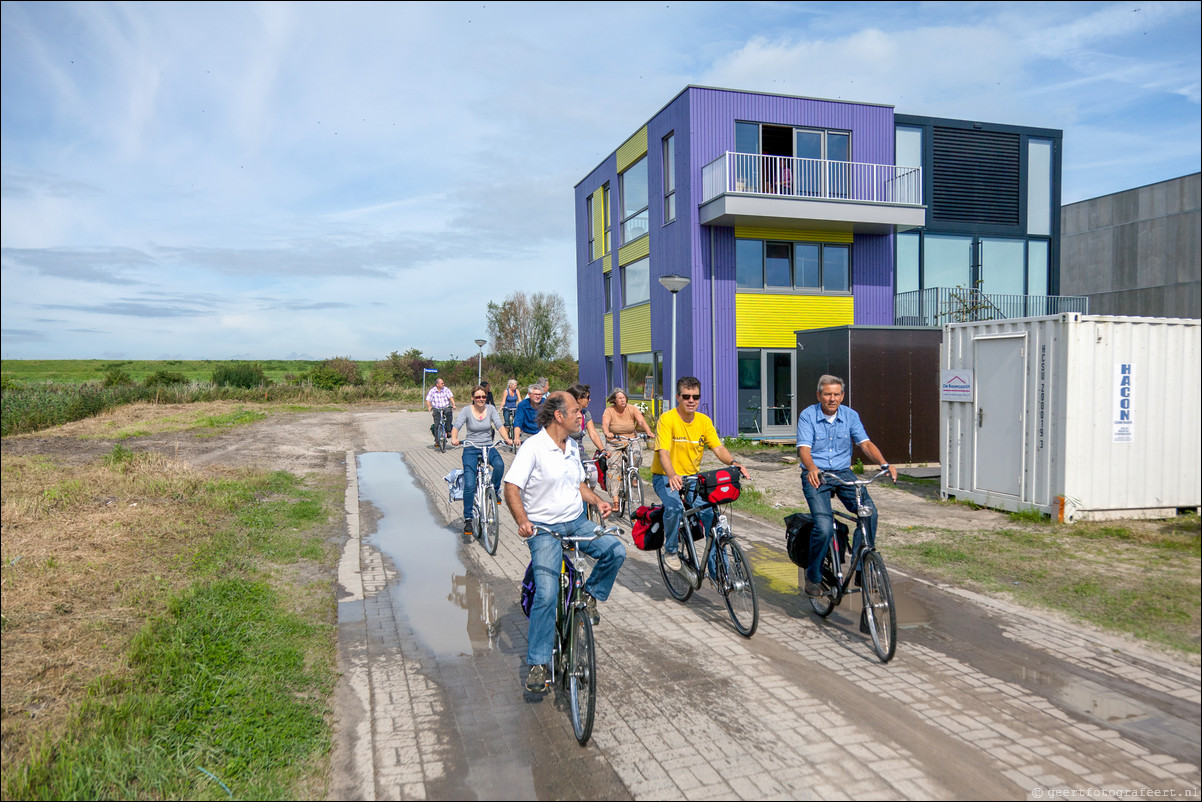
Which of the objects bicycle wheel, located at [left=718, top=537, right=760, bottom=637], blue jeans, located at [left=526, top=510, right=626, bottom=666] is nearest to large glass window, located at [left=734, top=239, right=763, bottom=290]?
bicycle wheel, located at [left=718, top=537, right=760, bottom=637]

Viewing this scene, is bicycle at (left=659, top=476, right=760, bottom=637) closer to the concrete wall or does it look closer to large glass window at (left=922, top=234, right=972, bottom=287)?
large glass window at (left=922, top=234, right=972, bottom=287)

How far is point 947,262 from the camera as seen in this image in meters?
23.7

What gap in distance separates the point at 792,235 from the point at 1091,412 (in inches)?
534

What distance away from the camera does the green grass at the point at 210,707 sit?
11.7 feet

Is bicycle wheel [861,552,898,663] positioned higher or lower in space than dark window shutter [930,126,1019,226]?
lower

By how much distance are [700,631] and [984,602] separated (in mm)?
2468

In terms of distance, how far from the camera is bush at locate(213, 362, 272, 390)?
44.8 meters

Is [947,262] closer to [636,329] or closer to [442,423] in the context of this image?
[636,329]

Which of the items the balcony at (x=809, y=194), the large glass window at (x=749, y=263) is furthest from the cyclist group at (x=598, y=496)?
the large glass window at (x=749, y=263)

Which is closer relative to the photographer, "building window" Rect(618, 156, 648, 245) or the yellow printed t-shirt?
the yellow printed t-shirt

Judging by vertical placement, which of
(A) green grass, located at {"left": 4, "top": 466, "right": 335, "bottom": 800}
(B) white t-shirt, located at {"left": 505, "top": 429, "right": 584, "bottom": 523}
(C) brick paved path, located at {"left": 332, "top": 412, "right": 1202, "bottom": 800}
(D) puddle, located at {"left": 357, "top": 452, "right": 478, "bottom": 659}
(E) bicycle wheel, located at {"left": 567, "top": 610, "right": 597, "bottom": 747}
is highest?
(B) white t-shirt, located at {"left": 505, "top": 429, "right": 584, "bottom": 523}

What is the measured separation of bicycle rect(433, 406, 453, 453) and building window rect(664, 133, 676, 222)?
27.9 feet

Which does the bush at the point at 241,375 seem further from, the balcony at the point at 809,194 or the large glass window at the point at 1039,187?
the large glass window at the point at 1039,187

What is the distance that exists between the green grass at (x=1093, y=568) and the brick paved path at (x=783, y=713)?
1.09ft
